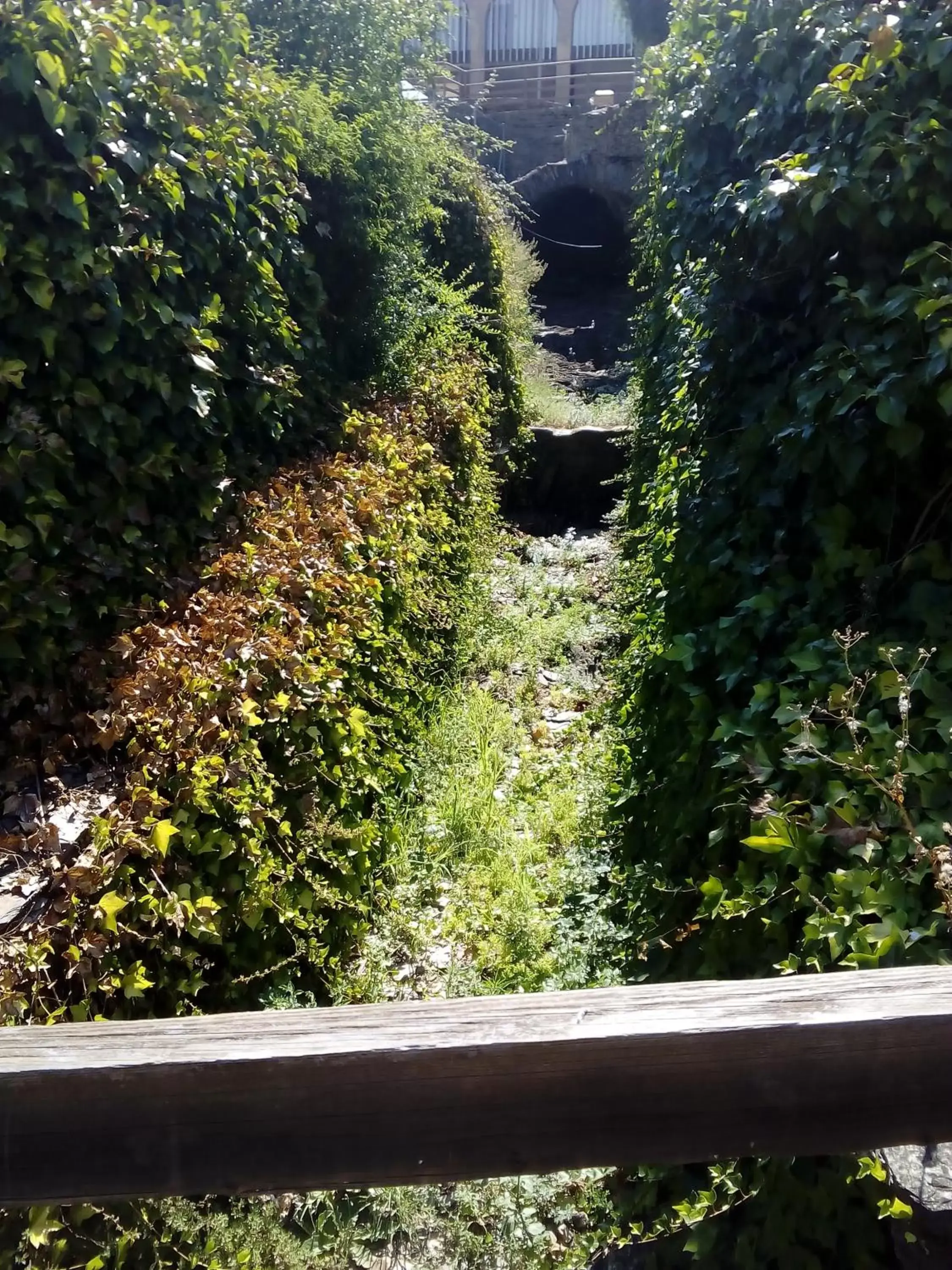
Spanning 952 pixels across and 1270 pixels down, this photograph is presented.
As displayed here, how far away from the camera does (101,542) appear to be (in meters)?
3.46

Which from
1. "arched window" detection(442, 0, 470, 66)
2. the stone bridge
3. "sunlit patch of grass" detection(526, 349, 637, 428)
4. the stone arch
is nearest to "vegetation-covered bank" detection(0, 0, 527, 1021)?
"sunlit patch of grass" detection(526, 349, 637, 428)

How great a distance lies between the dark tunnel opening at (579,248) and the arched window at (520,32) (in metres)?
3.19

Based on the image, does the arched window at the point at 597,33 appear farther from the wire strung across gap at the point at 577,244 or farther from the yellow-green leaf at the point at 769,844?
the yellow-green leaf at the point at 769,844

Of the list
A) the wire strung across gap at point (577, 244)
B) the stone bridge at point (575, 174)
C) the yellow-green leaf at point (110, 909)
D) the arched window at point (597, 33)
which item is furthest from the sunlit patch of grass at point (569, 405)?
the arched window at point (597, 33)

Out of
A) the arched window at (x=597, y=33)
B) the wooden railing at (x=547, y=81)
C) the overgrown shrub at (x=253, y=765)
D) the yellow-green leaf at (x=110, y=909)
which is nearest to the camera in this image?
the yellow-green leaf at (x=110, y=909)

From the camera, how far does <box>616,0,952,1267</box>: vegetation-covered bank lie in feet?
5.93

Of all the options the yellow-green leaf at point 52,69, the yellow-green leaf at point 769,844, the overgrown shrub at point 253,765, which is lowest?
the overgrown shrub at point 253,765

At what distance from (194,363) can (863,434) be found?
266 cm

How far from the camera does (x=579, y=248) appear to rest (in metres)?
19.0

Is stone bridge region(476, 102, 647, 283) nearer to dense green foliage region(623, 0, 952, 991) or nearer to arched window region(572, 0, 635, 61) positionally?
arched window region(572, 0, 635, 61)

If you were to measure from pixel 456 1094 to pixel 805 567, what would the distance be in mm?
2176

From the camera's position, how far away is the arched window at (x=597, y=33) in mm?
18953

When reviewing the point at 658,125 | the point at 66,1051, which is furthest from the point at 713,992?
the point at 658,125

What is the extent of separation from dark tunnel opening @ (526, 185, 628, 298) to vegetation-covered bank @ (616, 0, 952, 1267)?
16.4 meters
